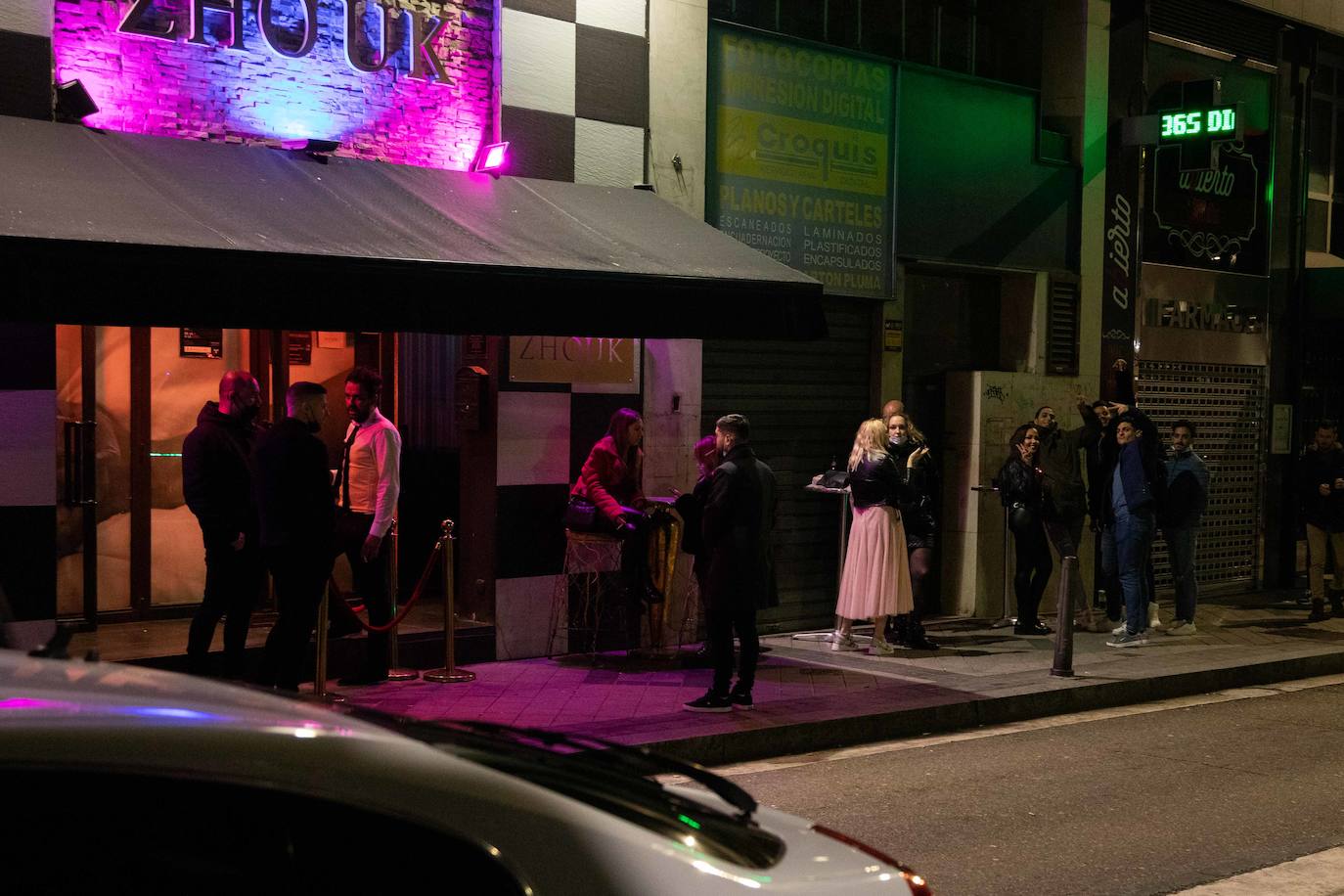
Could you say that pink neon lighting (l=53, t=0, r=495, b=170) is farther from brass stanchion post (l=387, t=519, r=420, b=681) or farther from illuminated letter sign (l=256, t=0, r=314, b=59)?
brass stanchion post (l=387, t=519, r=420, b=681)

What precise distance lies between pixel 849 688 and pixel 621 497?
206 cm

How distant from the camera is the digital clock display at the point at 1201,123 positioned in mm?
14891

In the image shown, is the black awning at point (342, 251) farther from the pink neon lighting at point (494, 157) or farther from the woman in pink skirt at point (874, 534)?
the woman in pink skirt at point (874, 534)

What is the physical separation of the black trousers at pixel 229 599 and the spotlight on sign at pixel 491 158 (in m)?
3.47

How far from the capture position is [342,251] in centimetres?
845

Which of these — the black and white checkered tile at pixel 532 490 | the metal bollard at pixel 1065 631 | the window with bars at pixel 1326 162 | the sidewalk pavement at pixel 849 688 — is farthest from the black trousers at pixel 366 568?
the window with bars at pixel 1326 162

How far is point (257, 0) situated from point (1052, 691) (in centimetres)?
696

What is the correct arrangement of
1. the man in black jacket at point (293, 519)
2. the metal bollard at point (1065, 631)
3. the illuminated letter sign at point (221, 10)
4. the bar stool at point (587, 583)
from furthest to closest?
the bar stool at point (587, 583), the metal bollard at point (1065, 631), the illuminated letter sign at point (221, 10), the man in black jacket at point (293, 519)

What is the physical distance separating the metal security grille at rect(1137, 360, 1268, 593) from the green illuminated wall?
2.07 metres

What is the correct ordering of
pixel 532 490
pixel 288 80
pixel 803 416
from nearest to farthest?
pixel 288 80 < pixel 532 490 < pixel 803 416

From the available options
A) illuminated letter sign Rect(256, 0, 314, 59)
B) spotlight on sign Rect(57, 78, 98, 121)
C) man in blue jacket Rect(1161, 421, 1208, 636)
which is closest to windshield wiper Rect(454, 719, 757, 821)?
spotlight on sign Rect(57, 78, 98, 121)

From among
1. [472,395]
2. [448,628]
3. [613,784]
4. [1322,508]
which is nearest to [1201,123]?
[1322,508]

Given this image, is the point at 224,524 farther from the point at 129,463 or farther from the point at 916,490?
the point at 916,490

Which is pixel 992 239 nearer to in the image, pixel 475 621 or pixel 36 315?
pixel 475 621
